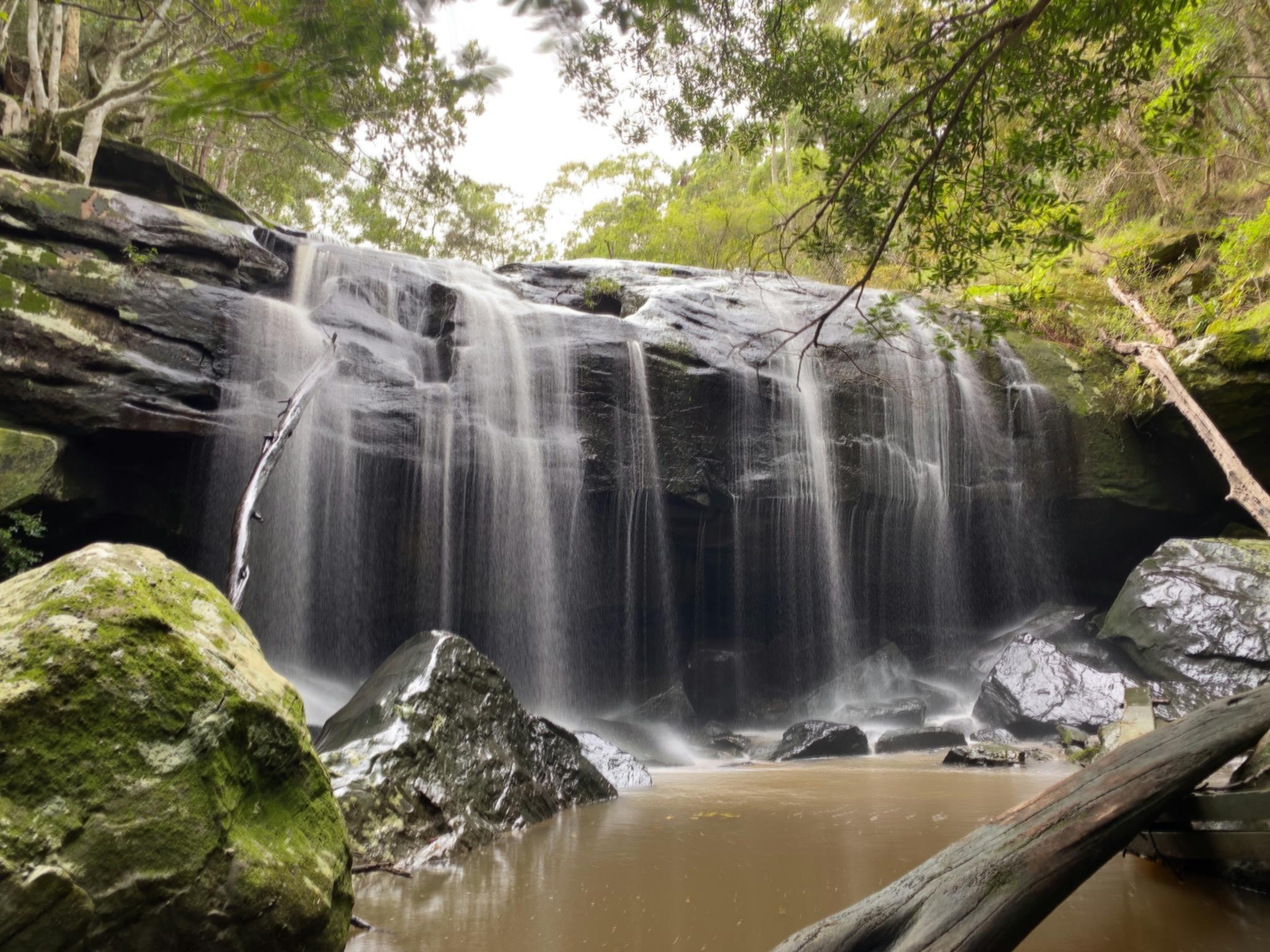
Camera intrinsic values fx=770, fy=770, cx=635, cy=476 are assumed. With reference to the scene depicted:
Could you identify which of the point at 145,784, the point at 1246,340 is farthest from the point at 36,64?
the point at 1246,340

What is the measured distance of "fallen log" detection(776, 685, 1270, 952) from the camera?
6.33 ft

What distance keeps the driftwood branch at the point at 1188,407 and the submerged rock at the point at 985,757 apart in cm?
434

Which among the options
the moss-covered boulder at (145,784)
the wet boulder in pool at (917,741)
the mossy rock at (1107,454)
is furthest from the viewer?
the mossy rock at (1107,454)

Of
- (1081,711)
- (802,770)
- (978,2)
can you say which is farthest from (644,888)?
(1081,711)

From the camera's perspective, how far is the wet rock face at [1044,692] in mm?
8820

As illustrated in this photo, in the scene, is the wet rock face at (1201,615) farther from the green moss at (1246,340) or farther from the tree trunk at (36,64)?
the tree trunk at (36,64)

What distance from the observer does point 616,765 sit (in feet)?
22.2

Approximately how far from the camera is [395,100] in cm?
274

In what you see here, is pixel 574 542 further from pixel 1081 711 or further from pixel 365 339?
pixel 1081 711

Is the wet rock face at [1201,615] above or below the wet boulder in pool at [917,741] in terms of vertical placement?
above

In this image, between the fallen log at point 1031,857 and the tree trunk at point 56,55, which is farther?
the tree trunk at point 56,55

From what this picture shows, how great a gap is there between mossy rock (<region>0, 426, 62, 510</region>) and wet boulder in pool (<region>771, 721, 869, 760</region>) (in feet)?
26.1

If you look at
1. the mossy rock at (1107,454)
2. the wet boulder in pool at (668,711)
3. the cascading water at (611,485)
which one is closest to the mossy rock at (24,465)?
the cascading water at (611,485)

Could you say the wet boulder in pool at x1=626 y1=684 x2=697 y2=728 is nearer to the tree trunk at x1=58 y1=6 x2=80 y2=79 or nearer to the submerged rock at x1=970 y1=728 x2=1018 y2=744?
the submerged rock at x1=970 y1=728 x2=1018 y2=744
